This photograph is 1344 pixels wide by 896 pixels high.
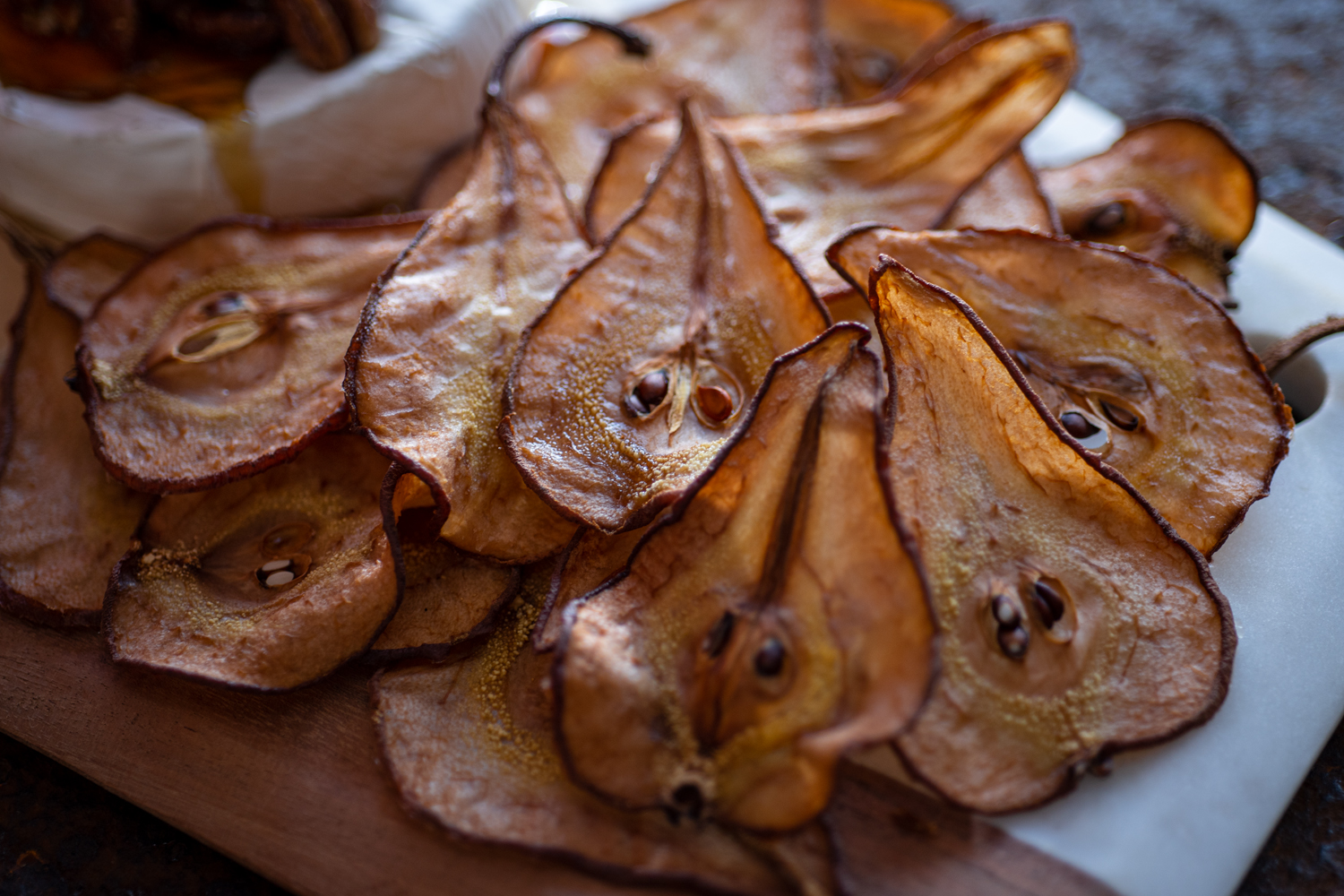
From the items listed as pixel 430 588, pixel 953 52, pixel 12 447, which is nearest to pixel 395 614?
pixel 430 588

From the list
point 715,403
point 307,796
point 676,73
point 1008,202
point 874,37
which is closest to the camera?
point 307,796

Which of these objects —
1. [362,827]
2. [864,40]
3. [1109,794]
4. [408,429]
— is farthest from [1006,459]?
[864,40]

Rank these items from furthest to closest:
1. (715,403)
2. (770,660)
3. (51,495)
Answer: (51,495)
(715,403)
(770,660)

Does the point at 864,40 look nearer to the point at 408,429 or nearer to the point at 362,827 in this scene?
the point at 408,429

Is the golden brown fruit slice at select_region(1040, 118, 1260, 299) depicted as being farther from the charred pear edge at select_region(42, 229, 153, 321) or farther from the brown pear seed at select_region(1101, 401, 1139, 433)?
the charred pear edge at select_region(42, 229, 153, 321)

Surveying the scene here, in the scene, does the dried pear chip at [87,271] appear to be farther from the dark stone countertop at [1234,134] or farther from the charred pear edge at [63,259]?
the dark stone countertop at [1234,134]

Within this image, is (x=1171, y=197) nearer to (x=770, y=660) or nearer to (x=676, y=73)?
(x=676, y=73)

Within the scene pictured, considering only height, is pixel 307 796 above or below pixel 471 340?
below
